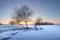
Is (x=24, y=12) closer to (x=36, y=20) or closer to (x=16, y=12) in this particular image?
(x=16, y=12)

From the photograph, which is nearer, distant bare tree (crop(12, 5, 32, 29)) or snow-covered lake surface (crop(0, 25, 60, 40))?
snow-covered lake surface (crop(0, 25, 60, 40))

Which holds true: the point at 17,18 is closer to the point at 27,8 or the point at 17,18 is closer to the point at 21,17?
the point at 21,17

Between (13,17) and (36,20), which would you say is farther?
(36,20)

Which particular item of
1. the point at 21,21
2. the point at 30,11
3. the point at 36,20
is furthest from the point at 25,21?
the point at 36,20

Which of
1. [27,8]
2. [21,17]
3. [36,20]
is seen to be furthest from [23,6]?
[36,20]

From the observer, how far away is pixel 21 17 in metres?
41.8

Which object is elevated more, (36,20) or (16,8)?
(16,8)

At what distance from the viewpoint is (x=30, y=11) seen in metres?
42.4

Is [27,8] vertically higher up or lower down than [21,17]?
higher up

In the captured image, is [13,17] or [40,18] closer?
[13,17]

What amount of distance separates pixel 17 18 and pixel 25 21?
145 inches

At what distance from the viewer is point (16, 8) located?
42375 mm

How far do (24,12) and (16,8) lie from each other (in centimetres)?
395

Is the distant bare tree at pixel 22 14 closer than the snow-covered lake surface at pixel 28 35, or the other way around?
the snow-covered lake surface at pixel 28 35
